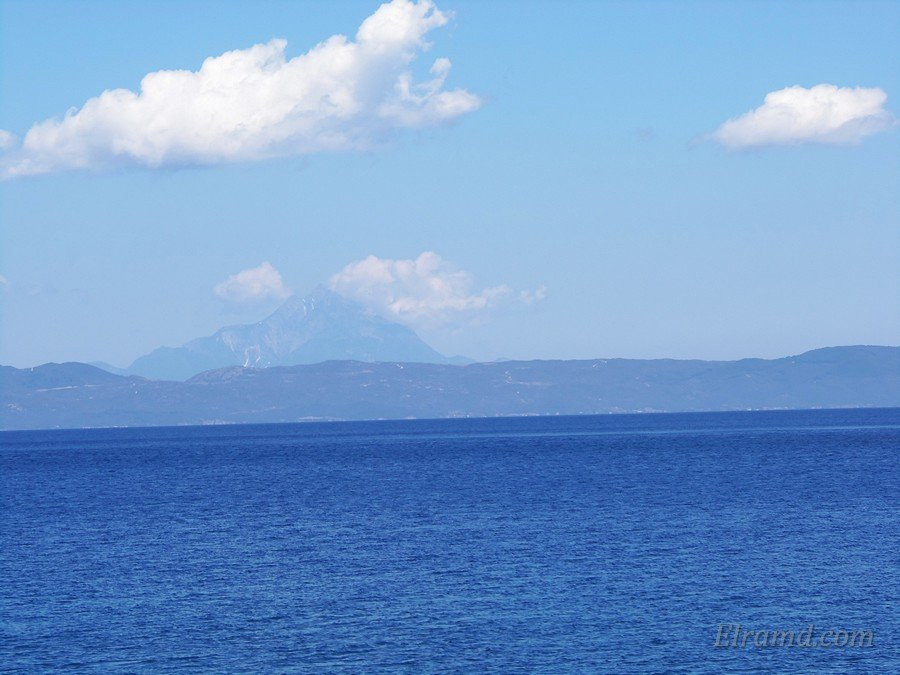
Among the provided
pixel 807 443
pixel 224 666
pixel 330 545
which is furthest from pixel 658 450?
pixel 224 666

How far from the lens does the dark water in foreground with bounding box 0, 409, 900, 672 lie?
4431 centimetres

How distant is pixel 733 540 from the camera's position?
68.1 meters

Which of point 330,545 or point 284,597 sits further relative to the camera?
point 330,545

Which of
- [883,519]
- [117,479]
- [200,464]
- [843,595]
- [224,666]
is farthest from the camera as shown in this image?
[200,464]

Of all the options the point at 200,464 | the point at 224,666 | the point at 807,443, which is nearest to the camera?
the point at 224,666

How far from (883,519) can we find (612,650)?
130ft

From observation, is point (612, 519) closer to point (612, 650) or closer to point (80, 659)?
point (612, 650)

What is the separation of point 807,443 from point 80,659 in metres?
165

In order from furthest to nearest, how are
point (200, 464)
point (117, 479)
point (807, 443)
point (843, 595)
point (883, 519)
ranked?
1. point (807, 443)
2. point (200, 464)
3. point (117, 479)
4. point (883, 519)
5. point (843, 595)

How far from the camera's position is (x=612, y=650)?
43875mm

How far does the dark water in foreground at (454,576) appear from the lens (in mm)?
44312

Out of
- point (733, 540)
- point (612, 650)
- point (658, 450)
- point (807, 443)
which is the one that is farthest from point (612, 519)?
point (807, 443)

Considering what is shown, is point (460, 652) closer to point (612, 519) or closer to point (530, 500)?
point (612, 519)

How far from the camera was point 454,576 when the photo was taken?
2282 inches
